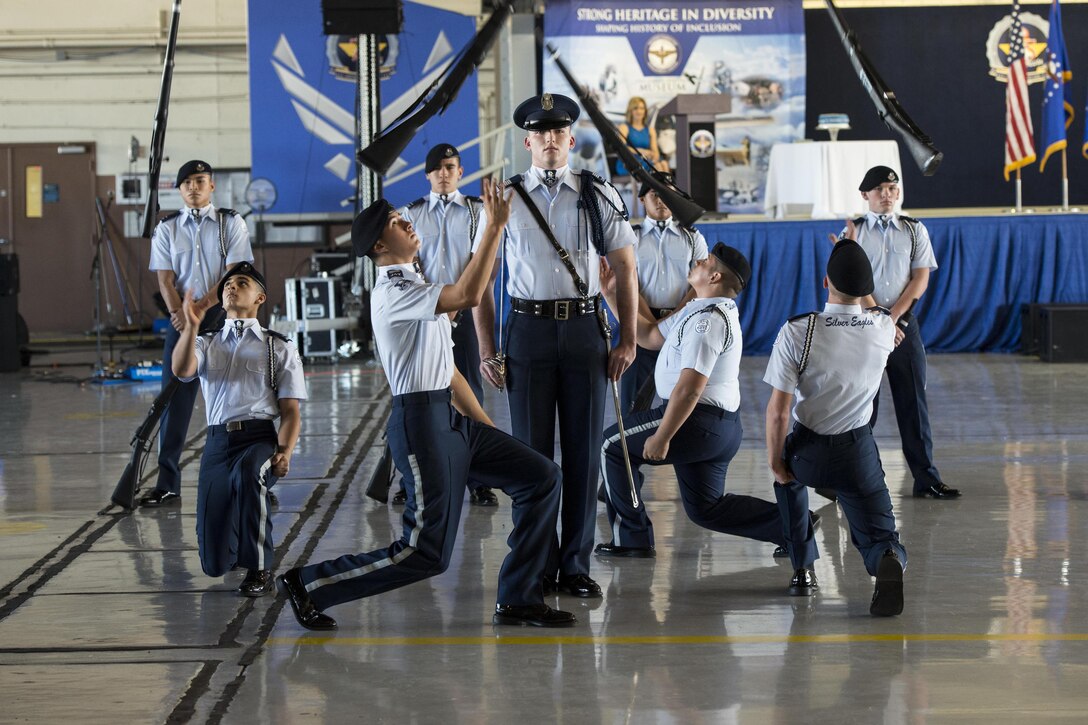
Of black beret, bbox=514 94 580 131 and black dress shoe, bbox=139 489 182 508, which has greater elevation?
black beret, bbox=514 94 580 131

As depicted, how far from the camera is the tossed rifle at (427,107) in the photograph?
A: 17.4ft

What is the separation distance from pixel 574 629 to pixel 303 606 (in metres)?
0.94

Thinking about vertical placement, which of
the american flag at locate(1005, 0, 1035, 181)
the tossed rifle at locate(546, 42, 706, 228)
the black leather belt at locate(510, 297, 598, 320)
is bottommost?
the black leather belt at locate(510, 297, 598, 320)

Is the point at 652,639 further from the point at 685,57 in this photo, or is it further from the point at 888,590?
the point at 685,57

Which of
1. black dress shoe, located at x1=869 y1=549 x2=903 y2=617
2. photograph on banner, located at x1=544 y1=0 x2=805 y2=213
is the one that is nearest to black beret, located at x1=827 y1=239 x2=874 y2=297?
black dress shoe, located at x1=869 y1=549 x2=903 y2=617

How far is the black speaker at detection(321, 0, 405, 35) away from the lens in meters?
10.2

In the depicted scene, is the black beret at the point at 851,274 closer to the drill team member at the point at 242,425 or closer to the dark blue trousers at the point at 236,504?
the drill team member at the point at 242,425

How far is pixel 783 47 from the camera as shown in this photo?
57.7ft

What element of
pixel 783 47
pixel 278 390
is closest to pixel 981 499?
pixel 278 390

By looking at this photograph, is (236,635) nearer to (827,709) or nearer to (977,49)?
(827,709)

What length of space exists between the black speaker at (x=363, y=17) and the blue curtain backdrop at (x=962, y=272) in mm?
4699

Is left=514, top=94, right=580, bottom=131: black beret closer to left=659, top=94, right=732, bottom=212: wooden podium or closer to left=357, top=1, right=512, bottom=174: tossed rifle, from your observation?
left=357, top=1, right=512, bottom=174: tossed rifle

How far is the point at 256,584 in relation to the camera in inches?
204

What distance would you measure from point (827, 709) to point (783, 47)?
14841mm
